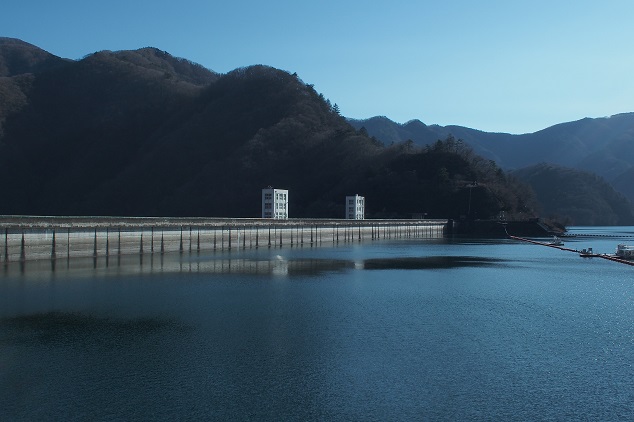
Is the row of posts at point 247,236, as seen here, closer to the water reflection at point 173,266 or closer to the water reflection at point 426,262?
the water reflection at point 173,266

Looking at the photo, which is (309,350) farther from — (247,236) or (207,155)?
(207,155)

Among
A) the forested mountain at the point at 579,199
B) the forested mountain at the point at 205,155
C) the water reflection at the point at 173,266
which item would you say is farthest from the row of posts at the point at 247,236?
the forested mountain at the point at 579,199

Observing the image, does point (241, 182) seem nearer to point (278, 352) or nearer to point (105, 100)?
point (105, 100)

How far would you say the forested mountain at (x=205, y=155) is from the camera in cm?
11831

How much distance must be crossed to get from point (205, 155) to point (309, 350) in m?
131

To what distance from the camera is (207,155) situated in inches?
5679

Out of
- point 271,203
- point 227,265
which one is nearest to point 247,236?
point 227,265

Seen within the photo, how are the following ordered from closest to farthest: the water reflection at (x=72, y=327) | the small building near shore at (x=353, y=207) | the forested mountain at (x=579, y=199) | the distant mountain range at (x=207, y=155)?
the water reflection at (x=72, y=327)
the small building near shore at (x=353, y=207)
the distant mountain range at (x=207, y=155)
the forested mountain at (x=579, y=199)

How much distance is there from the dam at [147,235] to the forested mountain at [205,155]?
36501mm

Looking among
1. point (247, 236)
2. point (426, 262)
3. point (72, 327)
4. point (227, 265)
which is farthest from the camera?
point (247, 236)

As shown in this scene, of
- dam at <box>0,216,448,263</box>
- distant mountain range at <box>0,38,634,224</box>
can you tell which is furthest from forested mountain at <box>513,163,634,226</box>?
dam at <box>0,216,448,263</box>

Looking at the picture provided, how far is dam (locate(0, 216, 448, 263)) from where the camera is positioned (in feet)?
125

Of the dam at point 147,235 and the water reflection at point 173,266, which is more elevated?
the dam at point 147,235

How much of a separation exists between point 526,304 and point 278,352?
13204 mm
